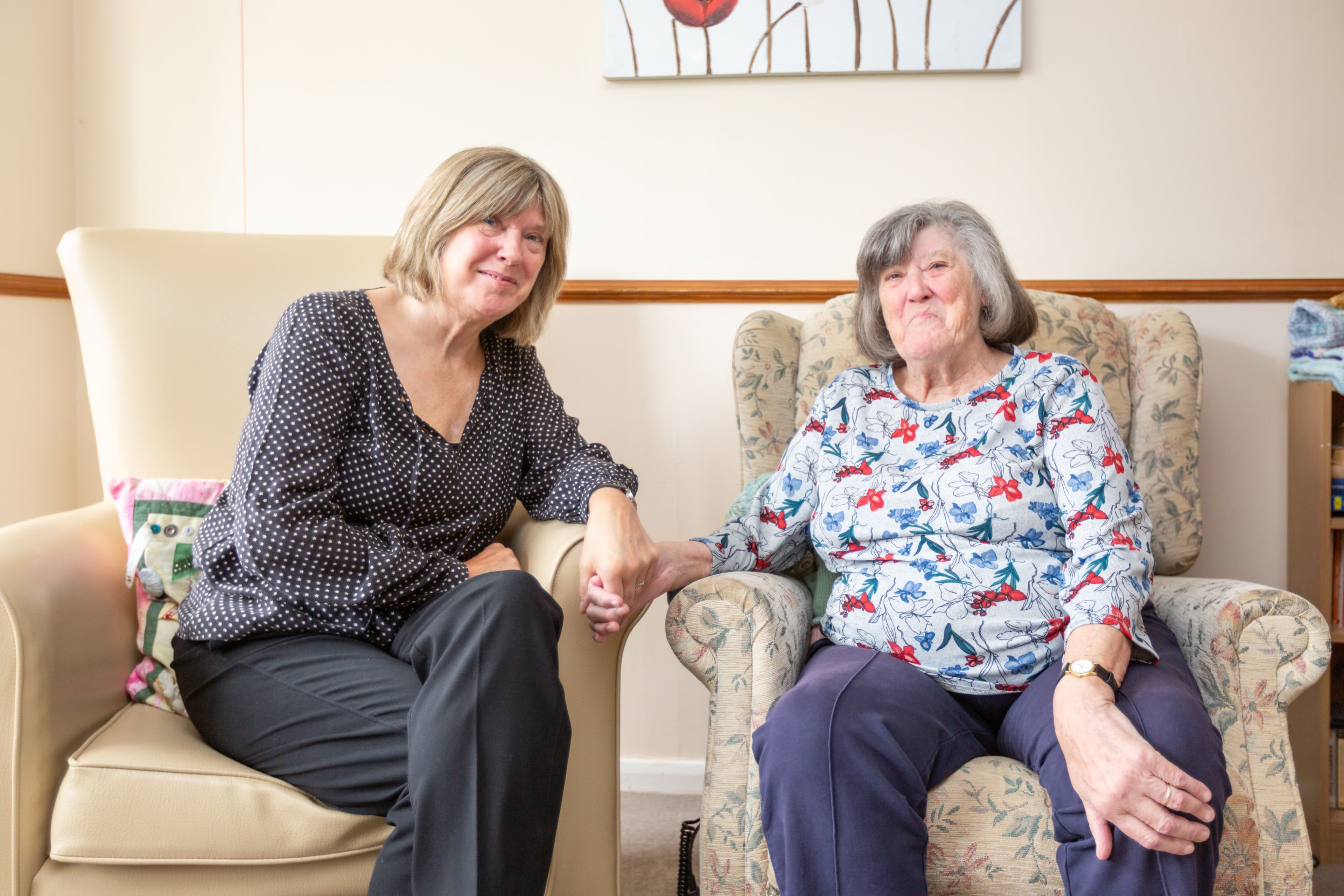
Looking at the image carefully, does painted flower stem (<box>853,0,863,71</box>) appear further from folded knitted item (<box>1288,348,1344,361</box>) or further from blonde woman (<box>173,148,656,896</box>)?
folded knitted item (<box>1288,348,1344,361</box>)

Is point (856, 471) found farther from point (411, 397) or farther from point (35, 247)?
point (35, 247)

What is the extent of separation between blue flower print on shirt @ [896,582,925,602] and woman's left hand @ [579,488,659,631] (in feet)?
1.10

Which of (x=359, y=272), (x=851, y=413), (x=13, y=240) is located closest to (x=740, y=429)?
(x=851, y=413)

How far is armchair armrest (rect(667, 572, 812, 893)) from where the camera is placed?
1.13m

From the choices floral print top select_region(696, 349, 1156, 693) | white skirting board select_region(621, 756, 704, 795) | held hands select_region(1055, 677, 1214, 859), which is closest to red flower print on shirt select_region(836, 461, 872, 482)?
floral print top select_region(696, 349, 1156, 693)

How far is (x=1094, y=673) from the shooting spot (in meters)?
1.06

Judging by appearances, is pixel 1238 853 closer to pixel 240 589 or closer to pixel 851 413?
pixel 851 413

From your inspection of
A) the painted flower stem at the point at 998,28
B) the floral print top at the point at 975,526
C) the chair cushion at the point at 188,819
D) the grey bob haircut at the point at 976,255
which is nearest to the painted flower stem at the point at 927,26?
the painted flower stem at the point at 998,28

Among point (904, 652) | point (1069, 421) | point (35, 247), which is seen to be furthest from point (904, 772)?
point (35, 247)

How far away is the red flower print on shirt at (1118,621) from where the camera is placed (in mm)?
1108

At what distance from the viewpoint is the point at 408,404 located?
126cm

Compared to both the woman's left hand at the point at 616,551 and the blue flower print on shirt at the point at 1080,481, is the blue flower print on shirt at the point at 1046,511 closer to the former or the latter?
the blue flower print on shirt at the point at 1080,481

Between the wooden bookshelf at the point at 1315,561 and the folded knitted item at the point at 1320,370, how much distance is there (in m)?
0.02

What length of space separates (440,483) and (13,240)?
1315 mm
